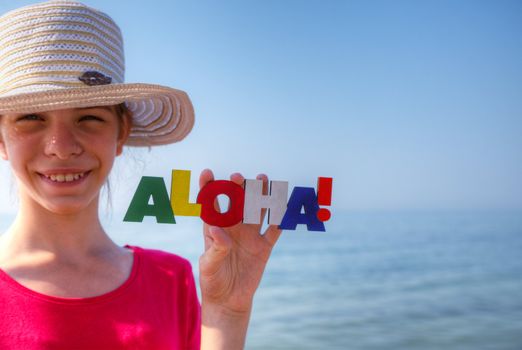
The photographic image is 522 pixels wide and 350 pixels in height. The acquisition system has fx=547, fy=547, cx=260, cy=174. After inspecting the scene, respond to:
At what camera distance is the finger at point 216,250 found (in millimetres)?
1793

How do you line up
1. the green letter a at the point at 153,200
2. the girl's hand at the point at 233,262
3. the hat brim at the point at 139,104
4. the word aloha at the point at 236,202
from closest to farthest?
the hat brim at the point at 139,104 < the girl's hand at the point at 233,262 < the word aloha at the point at 236,202 < the green letter a at the point at 153,200

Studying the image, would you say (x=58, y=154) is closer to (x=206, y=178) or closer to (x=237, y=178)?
(x=206, y=178)

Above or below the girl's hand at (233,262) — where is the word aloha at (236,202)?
above

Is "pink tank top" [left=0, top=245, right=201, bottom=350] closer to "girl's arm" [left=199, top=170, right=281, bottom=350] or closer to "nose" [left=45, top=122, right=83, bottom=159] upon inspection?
"girl's arm" [left=199, top=170, right=281, bottom=350]

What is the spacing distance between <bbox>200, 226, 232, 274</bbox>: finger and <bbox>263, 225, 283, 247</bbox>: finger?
0.21 meters

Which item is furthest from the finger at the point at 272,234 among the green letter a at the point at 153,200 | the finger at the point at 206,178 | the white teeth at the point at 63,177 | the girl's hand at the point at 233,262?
the white teeth at the point at 63,177

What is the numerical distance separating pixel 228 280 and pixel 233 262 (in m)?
0.07

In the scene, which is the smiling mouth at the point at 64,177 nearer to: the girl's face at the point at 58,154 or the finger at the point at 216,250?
the girl's face at the point at 58,154

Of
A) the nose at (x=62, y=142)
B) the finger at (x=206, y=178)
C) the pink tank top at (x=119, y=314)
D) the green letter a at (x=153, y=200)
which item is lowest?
the pink tank top at (x=119, y=314)

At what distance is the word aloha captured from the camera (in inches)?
78.2

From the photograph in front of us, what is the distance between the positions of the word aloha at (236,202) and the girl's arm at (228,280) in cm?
6

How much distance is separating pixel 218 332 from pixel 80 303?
483mm

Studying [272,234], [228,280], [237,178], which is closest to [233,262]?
[228,280]

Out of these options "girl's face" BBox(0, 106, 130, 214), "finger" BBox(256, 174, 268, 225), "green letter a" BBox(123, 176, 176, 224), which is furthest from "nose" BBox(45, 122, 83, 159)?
"finger" BBox(256, 174, 268, 225)
